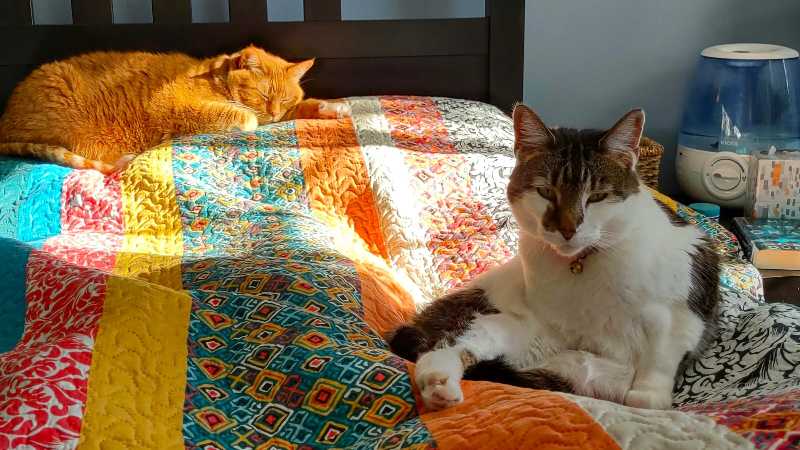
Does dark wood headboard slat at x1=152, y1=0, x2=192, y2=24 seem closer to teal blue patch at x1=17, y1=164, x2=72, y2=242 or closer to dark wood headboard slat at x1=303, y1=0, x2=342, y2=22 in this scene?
dark wood headboard slat at x1=303, y1=0, x2=342, y2=22

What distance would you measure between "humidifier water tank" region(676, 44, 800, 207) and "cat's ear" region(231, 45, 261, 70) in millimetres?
1286

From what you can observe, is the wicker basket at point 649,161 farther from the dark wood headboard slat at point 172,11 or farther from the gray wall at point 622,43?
the dark wood headboard slat at point 172,11

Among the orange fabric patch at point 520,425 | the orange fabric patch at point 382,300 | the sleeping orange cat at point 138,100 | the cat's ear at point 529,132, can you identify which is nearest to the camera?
the orange fabric patch at point 520,425

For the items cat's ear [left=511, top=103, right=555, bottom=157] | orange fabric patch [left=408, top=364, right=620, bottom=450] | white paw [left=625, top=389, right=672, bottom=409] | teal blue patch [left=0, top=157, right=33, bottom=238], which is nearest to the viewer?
orange fabric patch [left=408, top=364, right=620, bottom=450]

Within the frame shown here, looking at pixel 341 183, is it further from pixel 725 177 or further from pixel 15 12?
pixel 725 177

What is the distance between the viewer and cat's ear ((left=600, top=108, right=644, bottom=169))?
128 centimetres

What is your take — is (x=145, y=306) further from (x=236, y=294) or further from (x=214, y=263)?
(x=214, y=263)

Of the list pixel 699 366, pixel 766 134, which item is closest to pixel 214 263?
pixel 699 366

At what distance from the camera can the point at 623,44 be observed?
279cm

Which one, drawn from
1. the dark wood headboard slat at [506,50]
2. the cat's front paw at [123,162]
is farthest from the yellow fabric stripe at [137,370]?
the dark wood headboard slat at [506,50]

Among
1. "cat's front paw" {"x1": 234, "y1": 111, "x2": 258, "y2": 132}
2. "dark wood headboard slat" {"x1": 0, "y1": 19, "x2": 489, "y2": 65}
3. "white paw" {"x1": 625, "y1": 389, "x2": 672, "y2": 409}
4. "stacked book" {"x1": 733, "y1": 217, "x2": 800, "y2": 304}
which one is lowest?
"stacked book" {"x1": 733, "y1": 217, "x2": 800, "y2": 304}

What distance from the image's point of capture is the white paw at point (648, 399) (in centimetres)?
120

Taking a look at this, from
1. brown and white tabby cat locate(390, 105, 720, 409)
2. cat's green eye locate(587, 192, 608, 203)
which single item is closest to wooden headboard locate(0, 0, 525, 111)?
brown and white tabby cat locate(390, 105, 720, 409)

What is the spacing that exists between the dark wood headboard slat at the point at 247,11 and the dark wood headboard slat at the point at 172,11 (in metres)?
0.12
